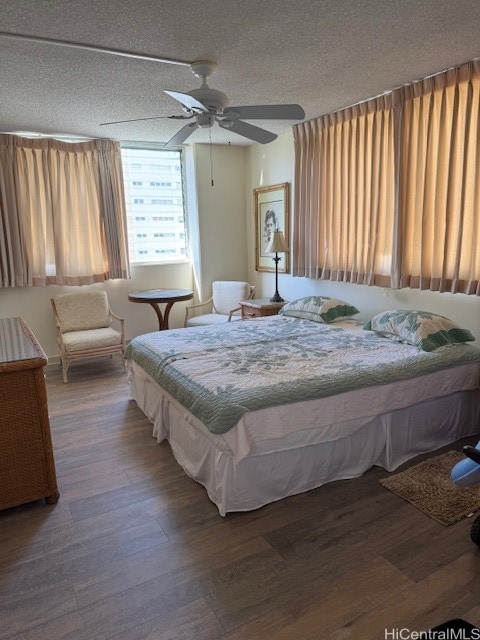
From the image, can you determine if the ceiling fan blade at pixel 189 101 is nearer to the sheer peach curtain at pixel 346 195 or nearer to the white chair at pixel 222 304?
the sheer peach curtain at pixel 346 195

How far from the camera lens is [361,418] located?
102 inches

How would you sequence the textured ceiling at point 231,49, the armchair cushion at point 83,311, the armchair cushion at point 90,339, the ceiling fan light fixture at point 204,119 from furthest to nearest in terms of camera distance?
the armchair cushion at point 83,311 → the armchair cushion at point 90,339 → the ceiling fan light fixture at point 204,119 → the textured ceiling at point 231,49

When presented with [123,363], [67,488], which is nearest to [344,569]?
[67,488]

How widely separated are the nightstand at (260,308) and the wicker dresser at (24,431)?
2.75 meters

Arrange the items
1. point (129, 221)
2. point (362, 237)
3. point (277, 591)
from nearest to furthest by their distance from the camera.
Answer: point (277, 591) → point (362, 237) → point (129, 221)

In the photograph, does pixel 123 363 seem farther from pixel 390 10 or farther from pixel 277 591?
pixel 390 10

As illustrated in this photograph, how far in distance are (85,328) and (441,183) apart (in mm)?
3935

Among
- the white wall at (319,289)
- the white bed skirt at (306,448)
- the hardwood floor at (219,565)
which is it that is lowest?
the hardwood floor at (219,565)

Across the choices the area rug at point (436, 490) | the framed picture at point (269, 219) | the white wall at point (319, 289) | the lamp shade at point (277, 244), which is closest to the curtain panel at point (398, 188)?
the white wall at point (319, 289)

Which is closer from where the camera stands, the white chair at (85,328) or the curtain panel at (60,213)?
the white chair at (85,328)

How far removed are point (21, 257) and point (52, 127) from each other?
1415 mm

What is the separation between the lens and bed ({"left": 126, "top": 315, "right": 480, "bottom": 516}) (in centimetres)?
234

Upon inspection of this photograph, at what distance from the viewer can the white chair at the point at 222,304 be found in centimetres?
532

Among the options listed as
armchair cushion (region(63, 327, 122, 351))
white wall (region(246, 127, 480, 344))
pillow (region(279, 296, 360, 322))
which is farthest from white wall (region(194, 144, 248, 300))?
pillow (region(279, 296, 360, 322))
